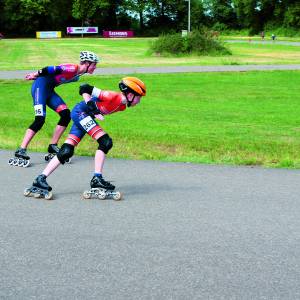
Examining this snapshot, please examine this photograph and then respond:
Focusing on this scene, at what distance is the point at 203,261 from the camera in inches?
179

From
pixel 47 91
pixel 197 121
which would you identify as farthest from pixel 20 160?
pixel 197 121

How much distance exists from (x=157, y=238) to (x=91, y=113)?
79.6 inches

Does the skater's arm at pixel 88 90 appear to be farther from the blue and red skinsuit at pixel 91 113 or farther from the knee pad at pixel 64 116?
the knee pad at pixel 64 116

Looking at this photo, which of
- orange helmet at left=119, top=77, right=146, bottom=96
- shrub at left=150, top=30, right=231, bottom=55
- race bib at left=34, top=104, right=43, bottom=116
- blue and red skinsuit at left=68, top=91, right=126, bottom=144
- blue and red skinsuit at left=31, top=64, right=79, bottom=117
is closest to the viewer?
orange helmet at left=119, top=77, right=146, bottom=96

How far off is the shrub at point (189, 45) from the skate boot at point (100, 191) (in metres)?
33.0

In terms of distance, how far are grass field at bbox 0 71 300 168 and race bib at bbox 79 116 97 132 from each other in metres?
2.67

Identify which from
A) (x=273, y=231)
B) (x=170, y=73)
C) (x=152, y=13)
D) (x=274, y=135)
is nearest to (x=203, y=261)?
(x=273, y=231)

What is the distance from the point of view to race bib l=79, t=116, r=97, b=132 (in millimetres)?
6551

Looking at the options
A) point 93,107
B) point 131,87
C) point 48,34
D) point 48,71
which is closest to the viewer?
point 93,107

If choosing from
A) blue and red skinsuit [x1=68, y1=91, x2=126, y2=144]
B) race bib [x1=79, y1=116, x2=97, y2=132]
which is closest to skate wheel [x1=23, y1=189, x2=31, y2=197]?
blue and red skinsuit [x1=68, y1=91, x2=126, y2=144]

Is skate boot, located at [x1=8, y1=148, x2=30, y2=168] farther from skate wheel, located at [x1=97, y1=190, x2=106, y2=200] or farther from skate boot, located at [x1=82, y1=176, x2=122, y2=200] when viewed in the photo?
skate wheel, located at [x1=97, y1=190, x2=106, y2=200]

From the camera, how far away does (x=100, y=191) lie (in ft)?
21.6

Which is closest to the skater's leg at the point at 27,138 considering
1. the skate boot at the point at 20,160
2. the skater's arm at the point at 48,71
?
the skate boot at the point at 20,160

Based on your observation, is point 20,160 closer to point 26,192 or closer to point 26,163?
point 26,163
